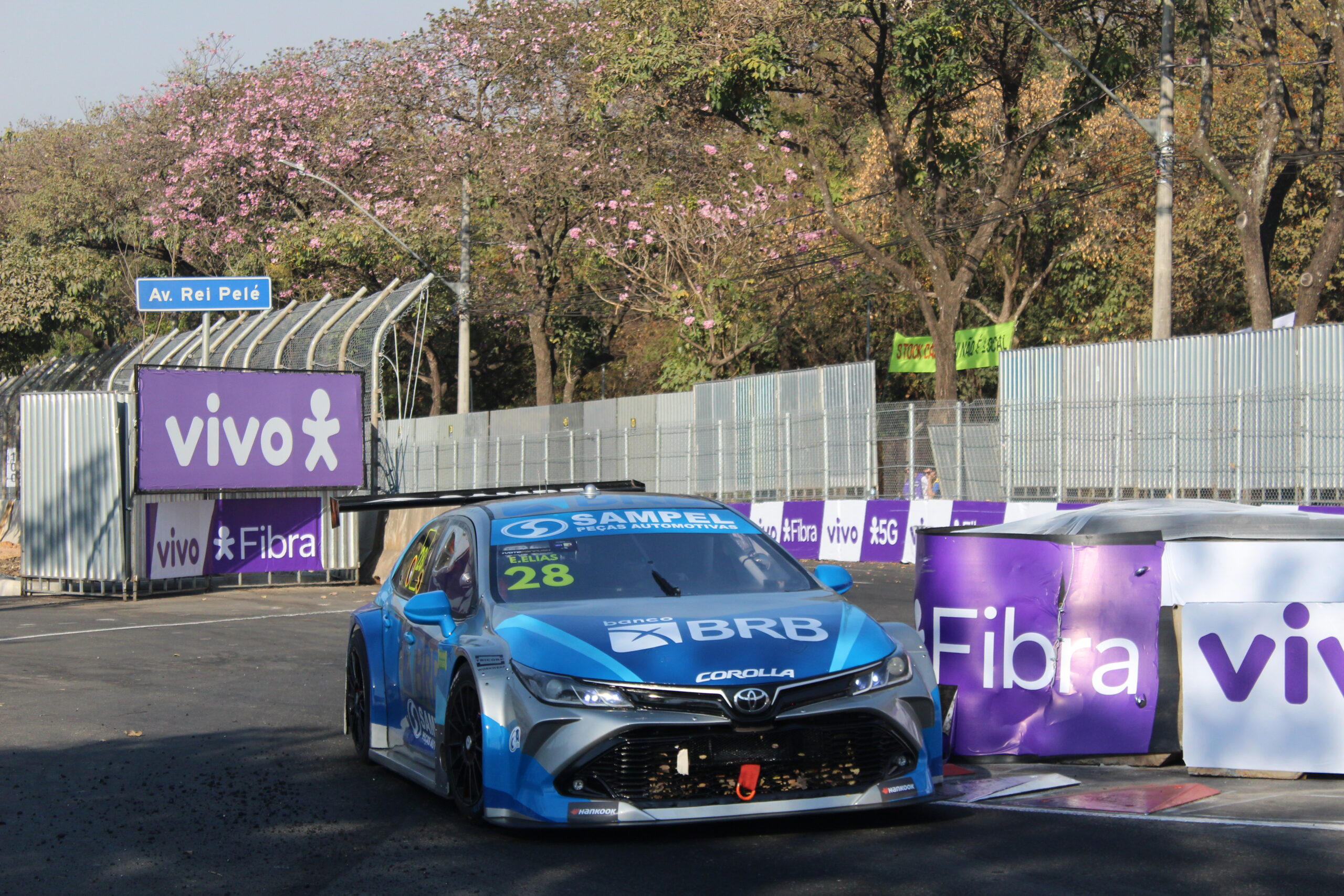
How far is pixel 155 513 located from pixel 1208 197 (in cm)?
2941

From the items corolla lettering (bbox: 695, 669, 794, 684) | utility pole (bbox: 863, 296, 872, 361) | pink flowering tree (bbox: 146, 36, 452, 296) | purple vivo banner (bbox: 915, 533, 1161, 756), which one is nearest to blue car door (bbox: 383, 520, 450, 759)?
corolla lettering (bbox: 695, 669, 794, 684)

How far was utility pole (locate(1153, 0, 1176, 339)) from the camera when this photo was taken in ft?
68.3

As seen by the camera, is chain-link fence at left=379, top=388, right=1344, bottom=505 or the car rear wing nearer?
the car rear wing

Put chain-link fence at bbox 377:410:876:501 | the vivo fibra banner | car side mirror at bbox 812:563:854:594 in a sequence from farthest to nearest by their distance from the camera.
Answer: chain-link fence at bbox 377:410:876:501
the vivo fibra banner
car side mirror at bbox 812:563:854:594

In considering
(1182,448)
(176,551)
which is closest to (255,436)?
(176,551)

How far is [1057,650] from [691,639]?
247 cm

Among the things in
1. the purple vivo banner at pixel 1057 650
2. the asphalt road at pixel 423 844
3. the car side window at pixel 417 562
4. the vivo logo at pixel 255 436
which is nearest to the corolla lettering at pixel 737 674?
the asphalt road at pixel 423 844

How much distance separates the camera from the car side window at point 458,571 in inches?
Answer: 278

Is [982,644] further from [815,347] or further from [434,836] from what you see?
[815,347]

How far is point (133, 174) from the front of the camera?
1922 inches

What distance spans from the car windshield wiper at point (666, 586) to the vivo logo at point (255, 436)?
15.9m

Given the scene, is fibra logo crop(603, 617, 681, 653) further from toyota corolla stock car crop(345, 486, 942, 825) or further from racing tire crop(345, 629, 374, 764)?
racing tire crop(345, 629, 374, 764)

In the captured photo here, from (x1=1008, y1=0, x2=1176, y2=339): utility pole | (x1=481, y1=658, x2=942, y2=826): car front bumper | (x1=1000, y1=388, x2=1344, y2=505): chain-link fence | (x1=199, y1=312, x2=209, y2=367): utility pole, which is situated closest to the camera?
(x1=481, y1=658, x2=942, y2=826): car front bumper

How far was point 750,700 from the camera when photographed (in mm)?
5832
